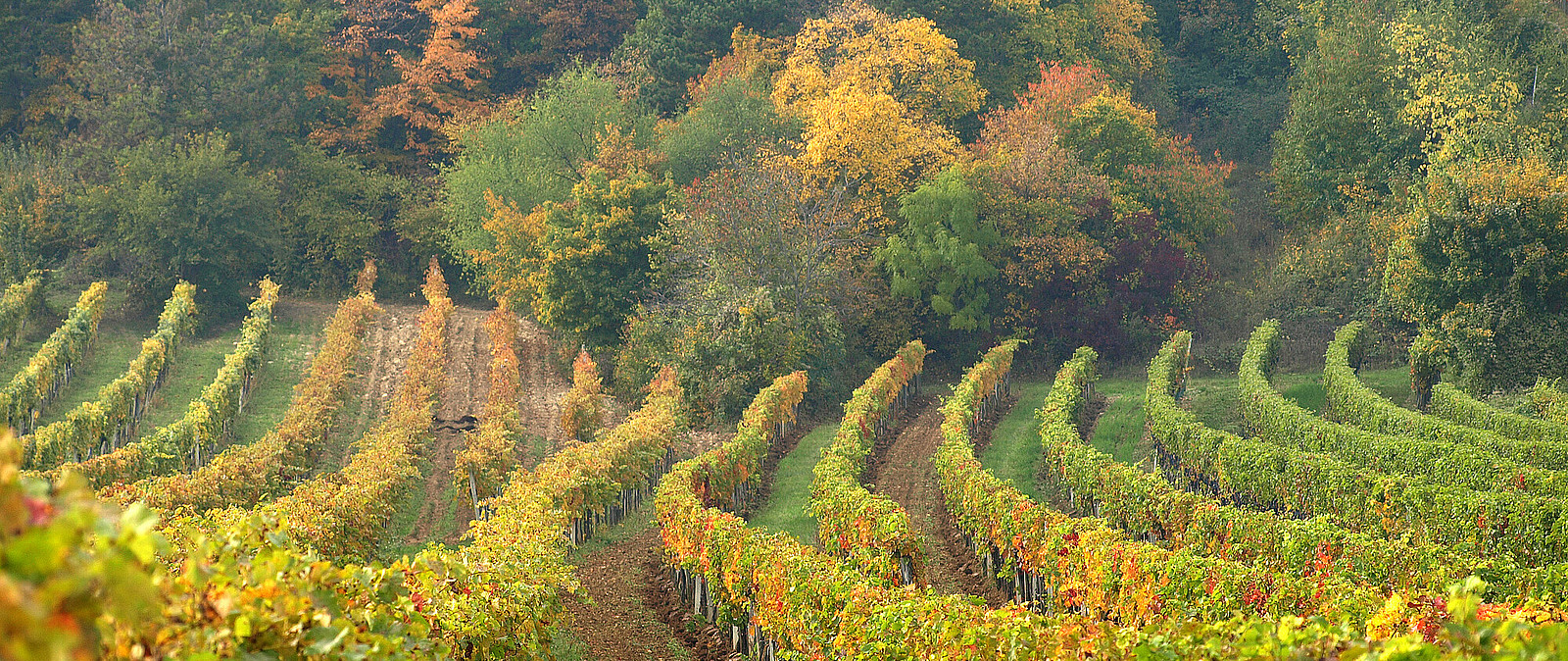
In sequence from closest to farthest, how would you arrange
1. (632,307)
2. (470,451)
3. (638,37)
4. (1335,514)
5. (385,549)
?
(1335,514), (385,549), (470,451), (632,307), (638,37)

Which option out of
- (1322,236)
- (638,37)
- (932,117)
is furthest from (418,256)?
(1322,236)

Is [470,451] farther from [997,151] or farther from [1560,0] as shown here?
[1560,0]

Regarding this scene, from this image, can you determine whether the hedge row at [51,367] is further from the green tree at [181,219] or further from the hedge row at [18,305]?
the green tree at [181,219]

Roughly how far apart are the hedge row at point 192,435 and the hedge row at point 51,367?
357 centimetres

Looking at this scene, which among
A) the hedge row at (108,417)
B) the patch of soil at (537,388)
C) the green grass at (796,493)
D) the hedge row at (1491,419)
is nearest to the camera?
the green grass at (796,493)

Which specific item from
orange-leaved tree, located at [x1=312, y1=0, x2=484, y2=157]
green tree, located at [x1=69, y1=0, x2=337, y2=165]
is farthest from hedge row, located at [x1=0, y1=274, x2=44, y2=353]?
orange-leaved tree, located at [x1=312, y1=0, x2=484, y2=157]

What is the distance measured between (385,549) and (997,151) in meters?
30.0

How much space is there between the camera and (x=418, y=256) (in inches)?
2146

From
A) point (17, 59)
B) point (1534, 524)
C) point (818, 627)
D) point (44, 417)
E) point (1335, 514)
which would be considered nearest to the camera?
point (818, 627)

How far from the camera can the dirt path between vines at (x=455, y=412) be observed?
2361cm

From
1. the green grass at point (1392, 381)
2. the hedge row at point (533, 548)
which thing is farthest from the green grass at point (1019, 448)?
the green grass at point (1392, 381)

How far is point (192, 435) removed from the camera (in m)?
26.5

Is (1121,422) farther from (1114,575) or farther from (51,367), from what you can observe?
(51,367)

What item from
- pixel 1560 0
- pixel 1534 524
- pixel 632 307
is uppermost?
pixel 1560 0
